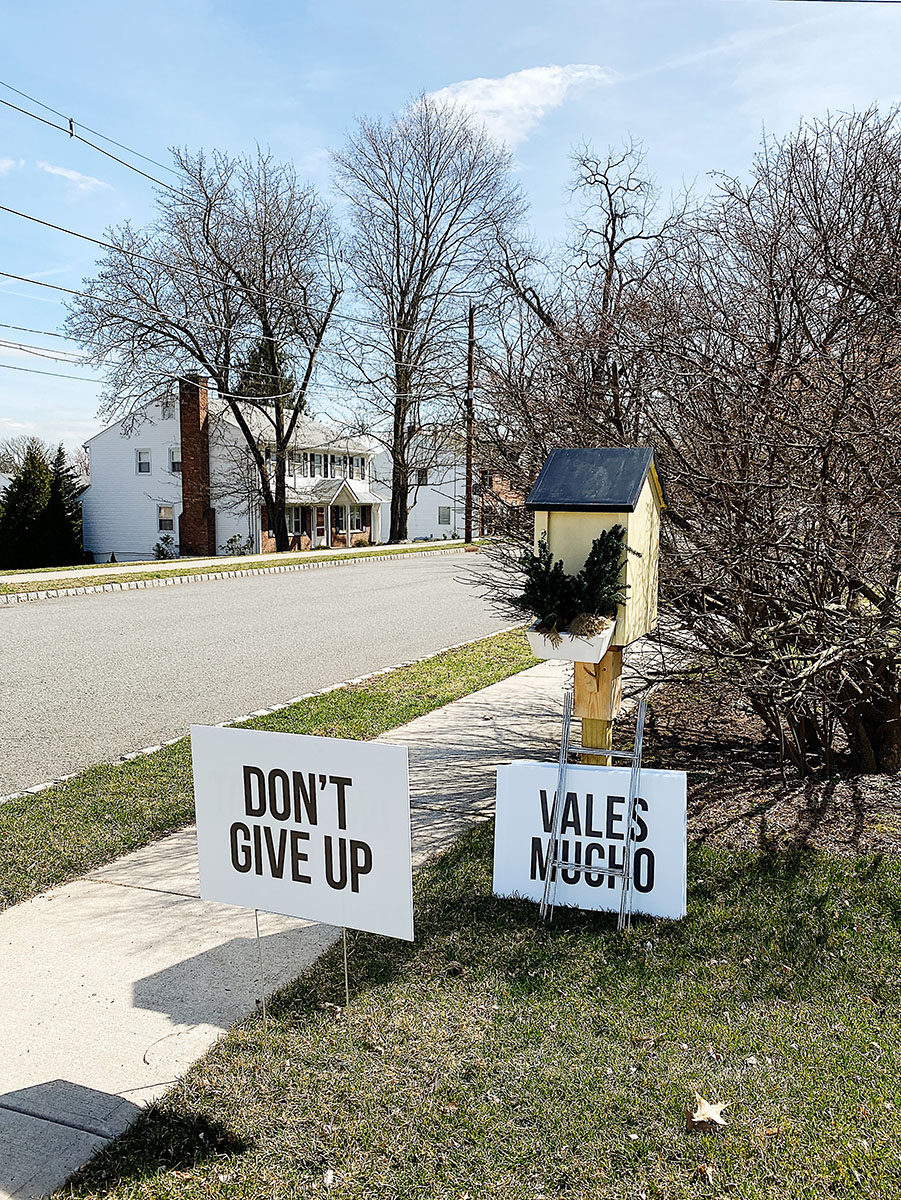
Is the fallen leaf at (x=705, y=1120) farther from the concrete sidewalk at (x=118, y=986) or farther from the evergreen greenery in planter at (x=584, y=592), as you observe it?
the evergreen greenery in planter at (x=584, y=592)

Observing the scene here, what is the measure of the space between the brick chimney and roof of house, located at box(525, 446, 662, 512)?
33.7 meters

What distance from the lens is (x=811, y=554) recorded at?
14.1ft

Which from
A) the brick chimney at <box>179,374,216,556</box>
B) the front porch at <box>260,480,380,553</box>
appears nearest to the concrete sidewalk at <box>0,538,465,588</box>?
the brick chimney at <box>179,374,216,556</box>

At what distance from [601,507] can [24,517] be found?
33507mm

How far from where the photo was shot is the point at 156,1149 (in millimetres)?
2523

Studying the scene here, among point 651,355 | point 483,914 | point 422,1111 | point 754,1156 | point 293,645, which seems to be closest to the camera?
point 754,1156

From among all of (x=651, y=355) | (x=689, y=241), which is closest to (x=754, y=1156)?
(x=651, y=355)

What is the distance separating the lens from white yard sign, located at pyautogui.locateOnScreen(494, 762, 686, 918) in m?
3.73

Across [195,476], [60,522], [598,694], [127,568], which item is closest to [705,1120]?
[598,694]

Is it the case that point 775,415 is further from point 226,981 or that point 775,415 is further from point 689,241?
point 226,981

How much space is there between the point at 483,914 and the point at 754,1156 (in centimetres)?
157

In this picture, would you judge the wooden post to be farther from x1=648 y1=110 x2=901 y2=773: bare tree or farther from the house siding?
the house siding

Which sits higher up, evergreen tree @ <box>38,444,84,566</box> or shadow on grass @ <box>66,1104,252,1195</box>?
evergreen tree @ <box>38,444,84,566</box>

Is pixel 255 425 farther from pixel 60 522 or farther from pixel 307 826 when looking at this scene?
pixel 307 826
